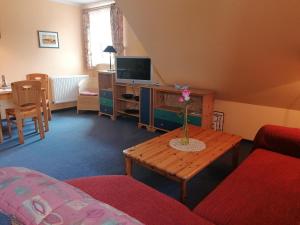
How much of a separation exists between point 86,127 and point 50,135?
0.64 meters

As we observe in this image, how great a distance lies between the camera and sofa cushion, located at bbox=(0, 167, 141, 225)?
2.27 feet

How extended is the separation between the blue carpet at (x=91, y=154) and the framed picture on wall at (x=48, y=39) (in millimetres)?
1692

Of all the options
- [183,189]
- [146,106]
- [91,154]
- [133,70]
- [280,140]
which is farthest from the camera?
[133,70]

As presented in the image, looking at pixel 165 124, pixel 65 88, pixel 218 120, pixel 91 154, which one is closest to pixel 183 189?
pixel 91 154

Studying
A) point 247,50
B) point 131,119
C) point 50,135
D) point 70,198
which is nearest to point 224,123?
point 247,50

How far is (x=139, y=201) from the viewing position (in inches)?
50.6

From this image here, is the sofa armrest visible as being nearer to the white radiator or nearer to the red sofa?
the red sofa

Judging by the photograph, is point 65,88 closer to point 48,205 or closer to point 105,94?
point 105,94

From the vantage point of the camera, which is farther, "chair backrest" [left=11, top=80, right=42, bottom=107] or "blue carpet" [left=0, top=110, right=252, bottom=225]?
"chair backrest" [left=11, top=80, right=42, bottom=107]

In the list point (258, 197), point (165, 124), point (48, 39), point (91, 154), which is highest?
point (48, 39)

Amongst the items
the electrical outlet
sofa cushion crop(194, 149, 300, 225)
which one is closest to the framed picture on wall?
the electrical outlet

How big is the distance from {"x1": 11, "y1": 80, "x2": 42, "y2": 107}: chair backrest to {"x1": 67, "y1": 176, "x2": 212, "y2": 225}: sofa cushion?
7.84 ft

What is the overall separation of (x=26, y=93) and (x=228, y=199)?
3.08 metres

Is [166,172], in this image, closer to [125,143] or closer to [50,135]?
[125,143]
